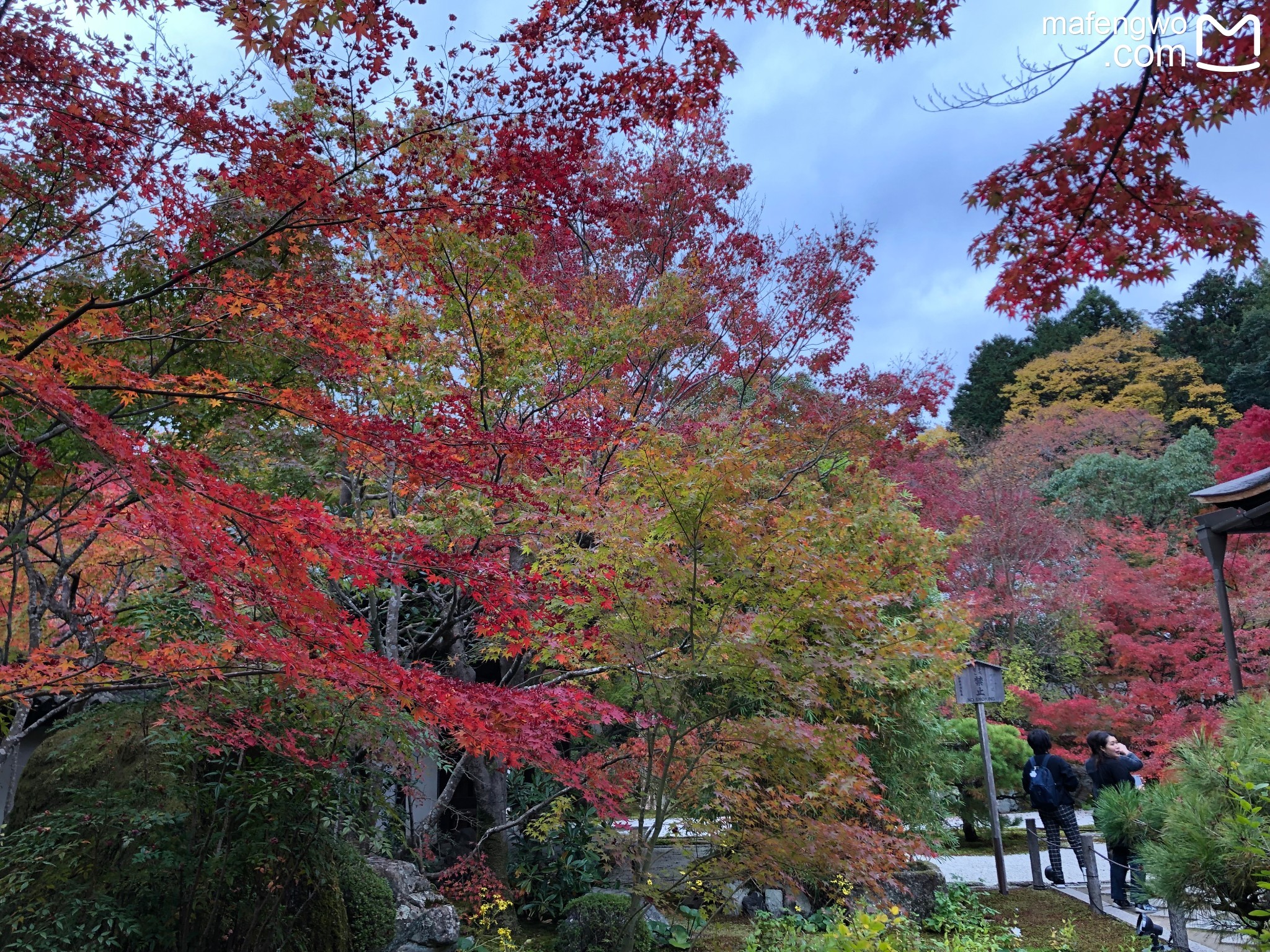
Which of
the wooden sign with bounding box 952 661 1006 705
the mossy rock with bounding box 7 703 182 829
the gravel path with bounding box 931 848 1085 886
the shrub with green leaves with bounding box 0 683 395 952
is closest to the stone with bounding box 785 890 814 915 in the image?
the gravel path with bounding box 931 848 1085 886

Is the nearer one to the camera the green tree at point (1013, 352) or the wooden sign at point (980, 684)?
the wooden sign at point (980, 684)

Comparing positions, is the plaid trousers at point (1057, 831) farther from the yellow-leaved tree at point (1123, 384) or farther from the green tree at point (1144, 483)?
the yellow-leaved tree at point (1123, 384)

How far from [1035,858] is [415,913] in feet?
22.4

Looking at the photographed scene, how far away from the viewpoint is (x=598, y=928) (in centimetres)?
626

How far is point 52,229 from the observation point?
18.7 feet

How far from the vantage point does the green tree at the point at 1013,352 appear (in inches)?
1156

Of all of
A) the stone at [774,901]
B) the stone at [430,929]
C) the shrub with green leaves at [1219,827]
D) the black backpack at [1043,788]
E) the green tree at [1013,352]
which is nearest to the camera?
the shrub with green leaves at [1219,827]

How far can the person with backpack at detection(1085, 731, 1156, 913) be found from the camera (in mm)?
6895

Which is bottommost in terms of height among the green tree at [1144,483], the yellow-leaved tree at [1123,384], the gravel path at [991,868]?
the gravel path at [991,868]

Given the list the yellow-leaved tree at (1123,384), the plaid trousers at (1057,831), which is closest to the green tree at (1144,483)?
the yellow-leaved tree at (1123,384)

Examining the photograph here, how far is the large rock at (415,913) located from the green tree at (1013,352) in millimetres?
26600

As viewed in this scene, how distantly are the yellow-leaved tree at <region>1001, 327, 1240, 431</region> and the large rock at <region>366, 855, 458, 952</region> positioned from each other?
84.1 ft

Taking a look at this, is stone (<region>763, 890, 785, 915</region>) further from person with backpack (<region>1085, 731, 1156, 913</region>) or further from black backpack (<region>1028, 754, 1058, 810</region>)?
person with backpack (<region>1085, 731, 1156, 913</region>)

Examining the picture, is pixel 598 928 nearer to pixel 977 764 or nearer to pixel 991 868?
pixel 991 868
